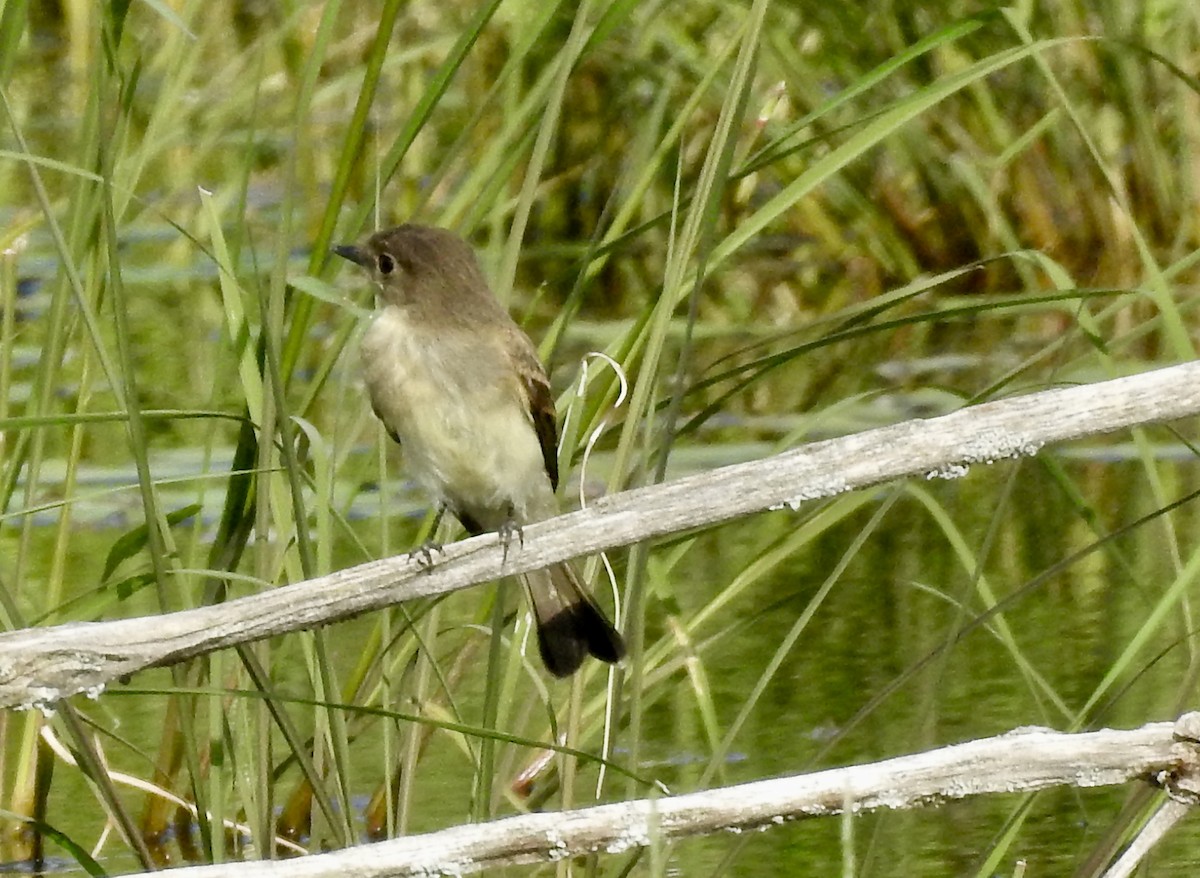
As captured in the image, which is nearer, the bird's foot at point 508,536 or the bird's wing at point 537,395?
the bird's foot at point 508,536

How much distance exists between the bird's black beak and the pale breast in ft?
0.36

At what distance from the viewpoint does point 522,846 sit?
2508 millimetres

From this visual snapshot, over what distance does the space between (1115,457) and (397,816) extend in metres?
3.27

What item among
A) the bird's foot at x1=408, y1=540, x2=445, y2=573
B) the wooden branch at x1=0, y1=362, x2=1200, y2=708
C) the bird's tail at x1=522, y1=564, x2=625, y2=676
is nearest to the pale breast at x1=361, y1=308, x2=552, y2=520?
the bird's tail at x1=522, y1=564, x2=625, y2=676

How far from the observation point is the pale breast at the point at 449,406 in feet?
13.3

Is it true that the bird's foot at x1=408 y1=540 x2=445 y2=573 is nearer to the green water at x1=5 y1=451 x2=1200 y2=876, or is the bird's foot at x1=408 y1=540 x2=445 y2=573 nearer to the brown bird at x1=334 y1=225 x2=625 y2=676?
the green water at x1=5 y1=451 x2=1200 y2=876

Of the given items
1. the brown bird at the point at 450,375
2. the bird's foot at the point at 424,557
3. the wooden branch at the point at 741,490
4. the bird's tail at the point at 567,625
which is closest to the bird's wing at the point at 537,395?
the brown bird at the point at 450,375

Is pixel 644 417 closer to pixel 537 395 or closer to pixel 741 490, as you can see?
pixel 537 395

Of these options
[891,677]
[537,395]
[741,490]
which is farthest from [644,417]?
[741,490]

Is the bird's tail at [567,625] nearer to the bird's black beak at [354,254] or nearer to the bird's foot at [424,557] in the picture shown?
the bird's foot at [424,557]

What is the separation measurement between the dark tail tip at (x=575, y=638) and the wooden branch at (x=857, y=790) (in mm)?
907

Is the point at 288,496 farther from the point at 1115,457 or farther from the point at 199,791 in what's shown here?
the point at 1115,457

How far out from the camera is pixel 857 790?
248 cm

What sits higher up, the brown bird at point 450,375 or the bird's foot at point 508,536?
the brown bird at point 450,375
